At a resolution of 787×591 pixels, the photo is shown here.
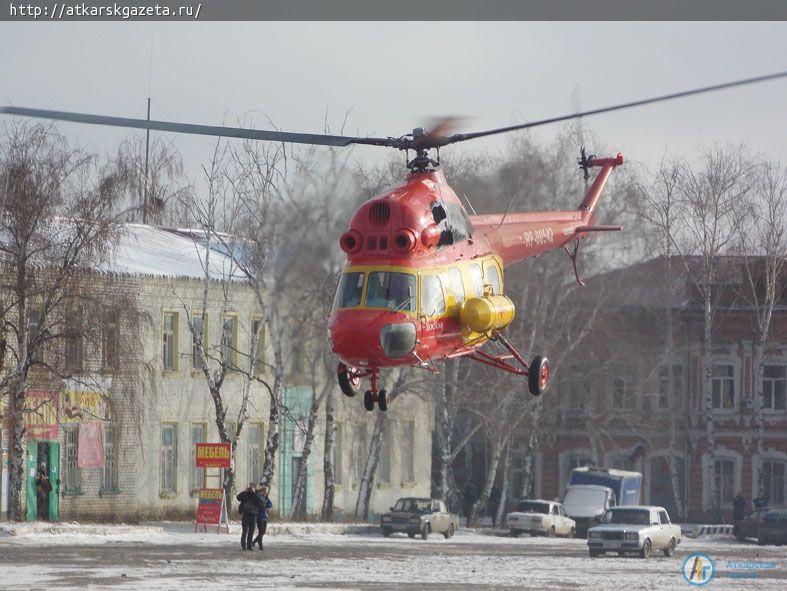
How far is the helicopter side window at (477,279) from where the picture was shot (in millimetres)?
26141

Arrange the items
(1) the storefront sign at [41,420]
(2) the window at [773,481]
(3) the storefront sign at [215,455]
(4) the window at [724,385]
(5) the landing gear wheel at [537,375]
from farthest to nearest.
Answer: (4) the window at [724,385], (2) the window at [773,481], (1) the storefront sign at [41,420], (3) the storefront sign at [215,455], (5) the landing gear wheel at [537,375]

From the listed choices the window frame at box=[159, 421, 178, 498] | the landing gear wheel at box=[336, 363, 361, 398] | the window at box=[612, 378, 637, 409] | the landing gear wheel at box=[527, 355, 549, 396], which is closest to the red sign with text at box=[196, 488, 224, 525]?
the window frame at box=[159, 421, 178, 498]

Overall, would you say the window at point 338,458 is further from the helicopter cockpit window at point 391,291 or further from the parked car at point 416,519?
the helicopter cockpit window at point 391,291

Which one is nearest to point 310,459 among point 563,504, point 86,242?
point 563,504

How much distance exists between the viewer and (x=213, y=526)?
4569 centimetres

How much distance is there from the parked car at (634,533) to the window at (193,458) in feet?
55.2

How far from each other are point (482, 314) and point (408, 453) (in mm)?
37599

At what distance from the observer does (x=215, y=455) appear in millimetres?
42844

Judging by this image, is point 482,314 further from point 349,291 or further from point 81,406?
point 81,406

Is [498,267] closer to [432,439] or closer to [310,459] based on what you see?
[310,459]

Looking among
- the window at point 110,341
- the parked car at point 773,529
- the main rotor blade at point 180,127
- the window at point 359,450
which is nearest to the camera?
the main rotor blade at point 180,127

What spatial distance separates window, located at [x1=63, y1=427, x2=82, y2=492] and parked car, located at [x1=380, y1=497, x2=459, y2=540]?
9.64 m

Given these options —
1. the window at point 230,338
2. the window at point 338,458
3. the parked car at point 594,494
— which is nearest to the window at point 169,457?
the window at point 230,338
